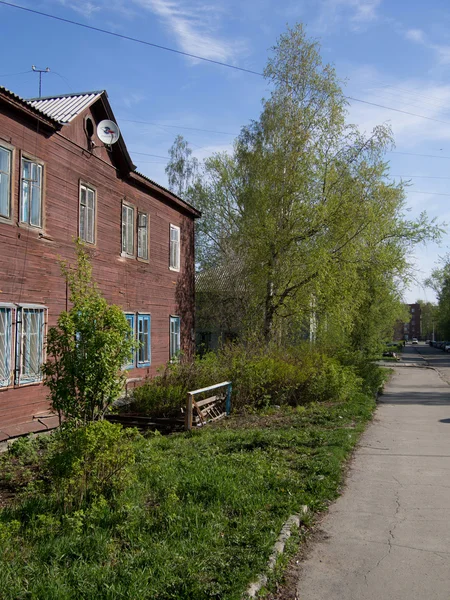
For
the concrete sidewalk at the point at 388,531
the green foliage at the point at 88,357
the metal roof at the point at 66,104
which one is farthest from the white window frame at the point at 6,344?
the concrete sidewalk at the point at 388,531

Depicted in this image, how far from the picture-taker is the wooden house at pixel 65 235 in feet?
35.3

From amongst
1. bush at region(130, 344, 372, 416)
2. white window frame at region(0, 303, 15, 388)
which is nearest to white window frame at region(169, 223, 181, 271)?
bush at region(130, 344, 372, 416)

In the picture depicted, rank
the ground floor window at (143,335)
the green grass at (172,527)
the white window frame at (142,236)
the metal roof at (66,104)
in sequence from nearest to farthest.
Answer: the green grass at (172,527)
the metal roof at (66,104)
the ground floor window at (143,335)
the white window frame at (142,236)

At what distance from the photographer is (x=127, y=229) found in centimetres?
1614

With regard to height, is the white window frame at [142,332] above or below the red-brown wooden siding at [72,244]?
below

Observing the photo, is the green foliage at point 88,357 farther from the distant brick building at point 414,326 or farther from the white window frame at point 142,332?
the distant brick building at point 414,326

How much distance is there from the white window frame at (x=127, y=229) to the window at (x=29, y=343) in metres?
4.57

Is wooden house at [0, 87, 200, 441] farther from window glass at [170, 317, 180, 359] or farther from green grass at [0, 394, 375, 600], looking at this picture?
green grass at [0, 394, 375, 600]

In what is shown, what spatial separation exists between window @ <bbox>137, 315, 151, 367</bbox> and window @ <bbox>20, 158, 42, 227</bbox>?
227 inches

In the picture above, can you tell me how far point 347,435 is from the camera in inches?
424

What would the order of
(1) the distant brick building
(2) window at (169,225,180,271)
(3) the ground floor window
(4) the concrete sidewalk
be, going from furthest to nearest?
1. (1) the distant brick building
2. (2) window at (169,225,180,271)
3. (3) the ground floor window
4. (4) the concrete sidewalk

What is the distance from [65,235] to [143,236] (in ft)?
14.8

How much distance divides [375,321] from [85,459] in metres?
28.4

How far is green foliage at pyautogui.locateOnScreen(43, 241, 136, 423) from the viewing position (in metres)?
6.66
